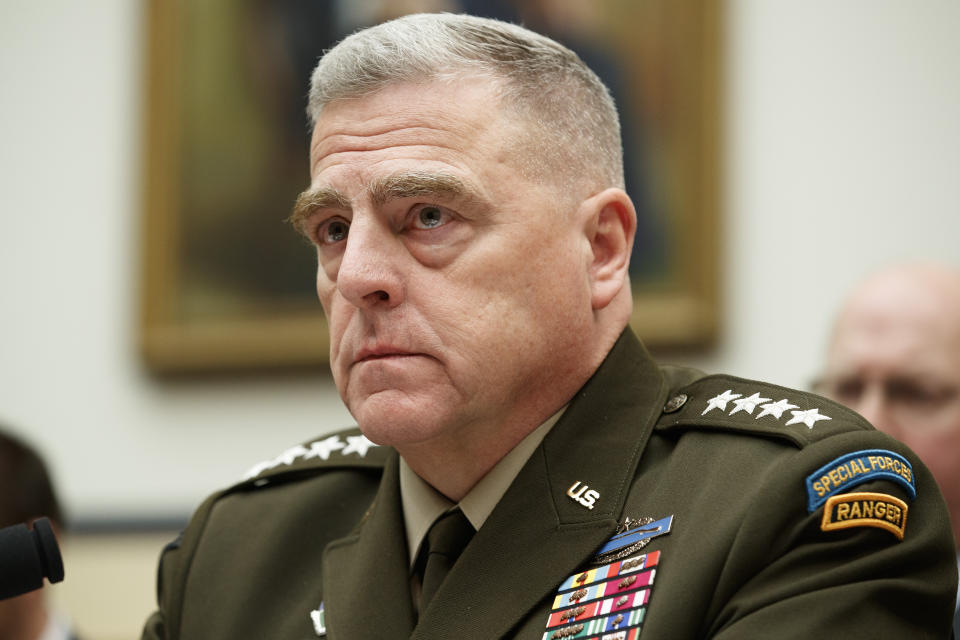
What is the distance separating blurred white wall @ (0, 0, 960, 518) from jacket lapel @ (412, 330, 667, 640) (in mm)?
2303

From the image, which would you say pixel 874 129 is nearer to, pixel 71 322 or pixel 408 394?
pixel 408 394

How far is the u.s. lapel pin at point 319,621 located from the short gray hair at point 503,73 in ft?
2.73

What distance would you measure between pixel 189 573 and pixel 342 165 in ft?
2.76

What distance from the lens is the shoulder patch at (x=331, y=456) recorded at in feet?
8.28

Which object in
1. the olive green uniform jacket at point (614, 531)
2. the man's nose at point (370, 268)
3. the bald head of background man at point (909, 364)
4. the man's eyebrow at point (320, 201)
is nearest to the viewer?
the olive green uniform jacket at point (614, 531)

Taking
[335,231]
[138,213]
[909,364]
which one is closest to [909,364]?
[909,364]

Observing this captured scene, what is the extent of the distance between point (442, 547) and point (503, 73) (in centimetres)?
80

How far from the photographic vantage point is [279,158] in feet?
16.5

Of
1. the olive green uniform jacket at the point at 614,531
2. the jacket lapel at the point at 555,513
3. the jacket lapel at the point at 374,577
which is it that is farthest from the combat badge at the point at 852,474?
the jacket lapel at the point at 374,577

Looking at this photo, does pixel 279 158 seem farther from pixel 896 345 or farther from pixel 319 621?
pixel 319 621

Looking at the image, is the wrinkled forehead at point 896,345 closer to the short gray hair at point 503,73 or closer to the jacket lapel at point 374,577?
the short gray hair at point 503,73

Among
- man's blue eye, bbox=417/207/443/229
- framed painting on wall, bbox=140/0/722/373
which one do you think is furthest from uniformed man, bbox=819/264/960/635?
man's blue eye, bbox=417/207/443/229

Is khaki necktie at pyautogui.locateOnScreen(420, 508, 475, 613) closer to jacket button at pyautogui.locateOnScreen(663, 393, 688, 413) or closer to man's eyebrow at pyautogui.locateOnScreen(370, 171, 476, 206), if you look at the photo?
jacket button at pyautogui.locateOnScreen(663, 393, 688, 413)

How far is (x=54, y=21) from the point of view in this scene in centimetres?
536
